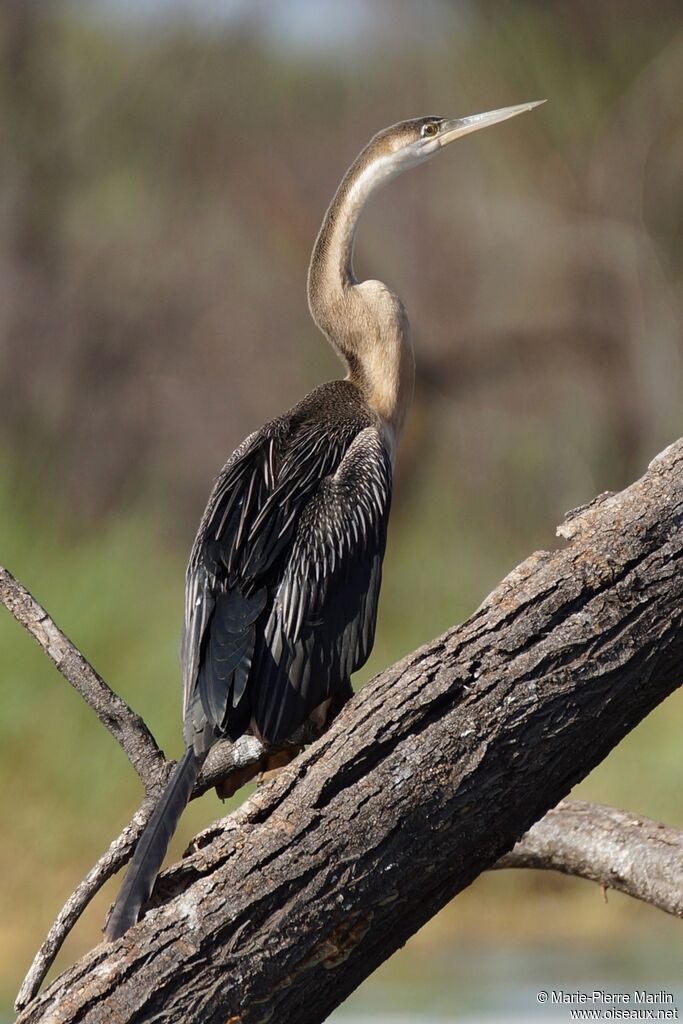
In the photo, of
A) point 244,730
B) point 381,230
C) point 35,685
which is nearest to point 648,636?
point 244,730

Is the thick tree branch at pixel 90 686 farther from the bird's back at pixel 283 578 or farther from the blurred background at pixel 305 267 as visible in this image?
the blurred background at pixel 305 267

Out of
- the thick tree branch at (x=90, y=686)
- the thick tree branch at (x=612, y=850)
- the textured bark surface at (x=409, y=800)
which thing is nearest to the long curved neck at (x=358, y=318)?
the thick tree branch at (x=612, y=850)

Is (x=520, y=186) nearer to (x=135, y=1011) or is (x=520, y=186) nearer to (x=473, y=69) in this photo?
(x=473, y=69)

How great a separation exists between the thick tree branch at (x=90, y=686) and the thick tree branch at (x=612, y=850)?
56 centimetres

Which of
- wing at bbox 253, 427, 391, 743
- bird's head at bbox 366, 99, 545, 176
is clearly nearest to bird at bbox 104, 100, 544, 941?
wing at bbox 253, 427, 391, 743

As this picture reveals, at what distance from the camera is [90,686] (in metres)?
1.39

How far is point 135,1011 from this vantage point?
43.9 inches

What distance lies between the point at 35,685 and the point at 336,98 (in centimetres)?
236

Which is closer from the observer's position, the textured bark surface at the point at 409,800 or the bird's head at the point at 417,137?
the textured bark surface at the point at 409,800

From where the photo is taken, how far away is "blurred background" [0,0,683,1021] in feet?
15.4

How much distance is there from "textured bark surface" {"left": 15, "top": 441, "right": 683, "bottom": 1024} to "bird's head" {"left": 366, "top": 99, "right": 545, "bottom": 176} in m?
1.34

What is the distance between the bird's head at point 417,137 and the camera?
2338 millimetres

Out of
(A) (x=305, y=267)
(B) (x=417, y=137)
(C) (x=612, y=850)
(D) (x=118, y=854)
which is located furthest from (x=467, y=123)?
(A) (x=305, y=267)

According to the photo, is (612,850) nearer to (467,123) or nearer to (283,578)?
(283,578)
